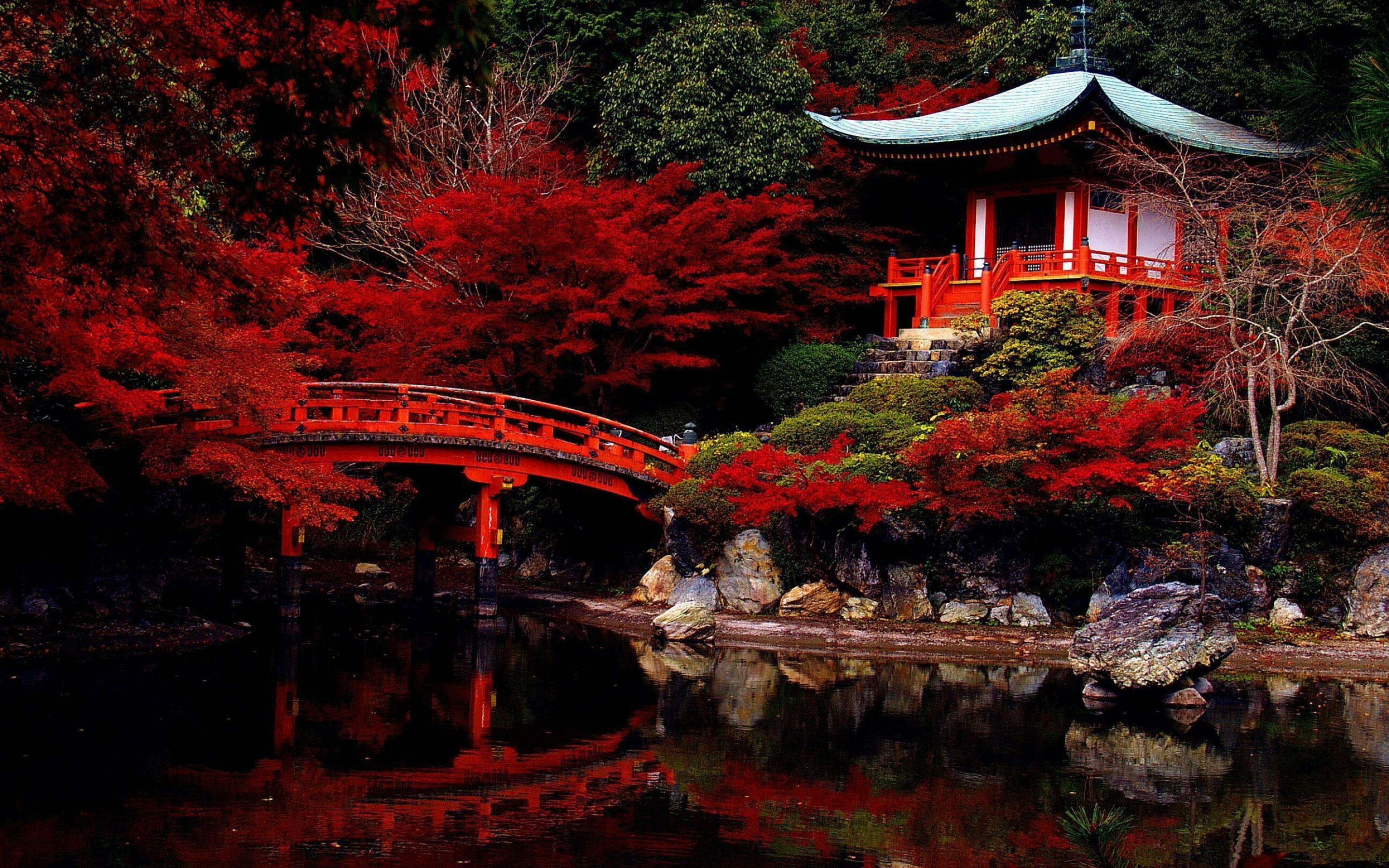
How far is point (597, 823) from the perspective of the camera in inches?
412

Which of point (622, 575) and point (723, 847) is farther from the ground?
point (622, 575)

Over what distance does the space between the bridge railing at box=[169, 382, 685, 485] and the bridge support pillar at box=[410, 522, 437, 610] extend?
193 cm

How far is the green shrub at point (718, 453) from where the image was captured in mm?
21812

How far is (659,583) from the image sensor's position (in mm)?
22312

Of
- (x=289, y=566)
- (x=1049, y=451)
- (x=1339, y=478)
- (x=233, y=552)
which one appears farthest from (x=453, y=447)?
(x=1339, y=478)

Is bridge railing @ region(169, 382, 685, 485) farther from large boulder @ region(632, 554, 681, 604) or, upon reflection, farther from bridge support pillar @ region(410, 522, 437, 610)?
bridge support pillar @ region(410, 522, 437, 610)

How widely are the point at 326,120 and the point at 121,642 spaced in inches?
476

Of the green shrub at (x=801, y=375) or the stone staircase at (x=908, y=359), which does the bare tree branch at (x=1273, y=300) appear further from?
the green shrub at (x=801, y=375)

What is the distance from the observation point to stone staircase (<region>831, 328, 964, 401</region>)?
2470 cm

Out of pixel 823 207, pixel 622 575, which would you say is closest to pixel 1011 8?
pixel 823 207

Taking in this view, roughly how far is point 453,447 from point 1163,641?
10.8m

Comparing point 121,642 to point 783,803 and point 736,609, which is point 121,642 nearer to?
point 736,609

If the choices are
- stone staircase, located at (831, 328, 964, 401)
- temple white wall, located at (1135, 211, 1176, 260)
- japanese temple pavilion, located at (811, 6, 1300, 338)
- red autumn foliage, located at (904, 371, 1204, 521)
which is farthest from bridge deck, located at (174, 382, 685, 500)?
temple white wall, located at (1135, 211, 1176, 260)

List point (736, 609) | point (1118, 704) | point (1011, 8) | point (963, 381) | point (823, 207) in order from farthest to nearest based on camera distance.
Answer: point (1011, 8)
point (823, 207)
point (963, 381)
point (736, 609)
point (1118, 704)
